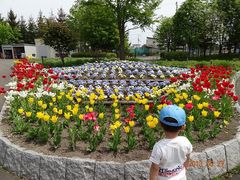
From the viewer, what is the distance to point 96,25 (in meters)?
30.2

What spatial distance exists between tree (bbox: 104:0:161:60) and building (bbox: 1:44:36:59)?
37567mm

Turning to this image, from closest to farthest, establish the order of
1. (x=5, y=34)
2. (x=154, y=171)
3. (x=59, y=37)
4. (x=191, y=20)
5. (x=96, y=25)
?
(x=154, y=171)
(x=59, y=37)
(x=96, y=25)
(x=191, y=20)
(x=5, y=34)

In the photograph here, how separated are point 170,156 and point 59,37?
846 inches

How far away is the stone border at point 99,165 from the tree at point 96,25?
2226 cm

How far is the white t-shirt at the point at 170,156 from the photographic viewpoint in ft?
8.63

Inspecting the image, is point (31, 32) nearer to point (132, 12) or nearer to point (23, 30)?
point (23, 30)

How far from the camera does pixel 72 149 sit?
4.72m

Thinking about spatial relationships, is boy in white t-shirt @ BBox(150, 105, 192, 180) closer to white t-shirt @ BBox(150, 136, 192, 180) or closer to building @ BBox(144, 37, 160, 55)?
white t-shirt @ BBox(150, 136, 192, 180)

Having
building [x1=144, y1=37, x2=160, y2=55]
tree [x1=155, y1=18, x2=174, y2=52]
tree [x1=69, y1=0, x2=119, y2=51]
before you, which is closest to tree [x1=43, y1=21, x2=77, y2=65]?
tree [x1=69, y1=0, x2=119, y2=51]

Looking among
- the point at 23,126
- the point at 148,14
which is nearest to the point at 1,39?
the point at 148,14

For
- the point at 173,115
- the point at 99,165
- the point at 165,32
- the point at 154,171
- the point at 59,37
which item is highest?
the point at 165,32

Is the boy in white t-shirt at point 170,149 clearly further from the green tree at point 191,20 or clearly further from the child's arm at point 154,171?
the green tree at point 191,20

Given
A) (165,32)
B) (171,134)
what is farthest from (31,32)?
(171,134)

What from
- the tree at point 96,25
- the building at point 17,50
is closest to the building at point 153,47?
the building at point 17,50
